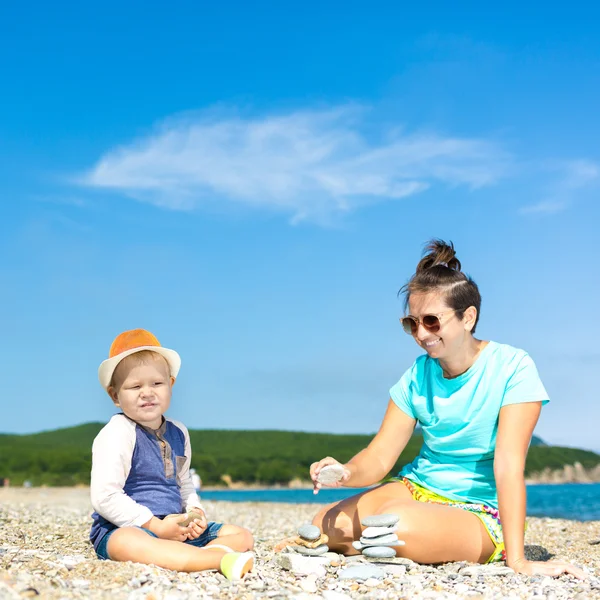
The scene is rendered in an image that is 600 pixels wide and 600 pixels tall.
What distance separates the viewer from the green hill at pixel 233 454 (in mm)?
46750

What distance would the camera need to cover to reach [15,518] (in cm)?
902

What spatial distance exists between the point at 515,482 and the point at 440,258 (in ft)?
5.89

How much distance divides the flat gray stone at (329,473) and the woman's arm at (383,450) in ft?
1.03

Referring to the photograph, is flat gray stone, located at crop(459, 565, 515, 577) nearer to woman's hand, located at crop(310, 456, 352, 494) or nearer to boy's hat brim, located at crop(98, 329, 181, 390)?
woman's hand, located at crop(310, 456, 352, 494)

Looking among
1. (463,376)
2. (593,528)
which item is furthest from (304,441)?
(463,376)

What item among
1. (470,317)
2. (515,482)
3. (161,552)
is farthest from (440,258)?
(161,552)

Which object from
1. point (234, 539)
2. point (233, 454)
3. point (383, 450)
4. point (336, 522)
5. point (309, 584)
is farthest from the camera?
point (233, 454)

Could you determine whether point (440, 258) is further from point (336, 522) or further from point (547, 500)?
point (547, 500)

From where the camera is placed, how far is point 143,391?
520 centimetres

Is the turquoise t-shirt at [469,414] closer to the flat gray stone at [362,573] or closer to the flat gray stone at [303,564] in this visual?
the flat gray stone at [362,573]

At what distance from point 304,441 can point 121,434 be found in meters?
77.5

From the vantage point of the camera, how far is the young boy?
15.9 ft

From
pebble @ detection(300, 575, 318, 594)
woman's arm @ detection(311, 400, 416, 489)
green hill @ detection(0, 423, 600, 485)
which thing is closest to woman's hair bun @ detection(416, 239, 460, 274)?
woman's arm @ detection(311, 400, 416, 489)

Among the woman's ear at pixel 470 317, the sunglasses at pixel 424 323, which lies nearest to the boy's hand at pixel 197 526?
the sunglasses at pixel 424 323
